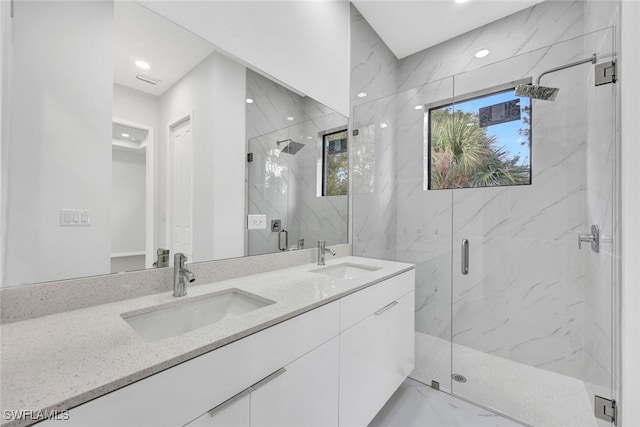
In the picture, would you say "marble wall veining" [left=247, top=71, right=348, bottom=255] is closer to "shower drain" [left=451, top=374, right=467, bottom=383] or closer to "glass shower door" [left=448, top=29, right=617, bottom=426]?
"glass shower door" [left=448, top=29, right=617, bottom=426]

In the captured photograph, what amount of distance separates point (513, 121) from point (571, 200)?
26.6 inches

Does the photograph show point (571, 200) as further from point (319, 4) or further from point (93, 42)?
point (93, 42)

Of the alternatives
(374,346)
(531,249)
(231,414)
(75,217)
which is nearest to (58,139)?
(75,217)

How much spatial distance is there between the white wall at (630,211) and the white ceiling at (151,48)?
1727 mm

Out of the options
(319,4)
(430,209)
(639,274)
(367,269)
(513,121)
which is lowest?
(367,269)

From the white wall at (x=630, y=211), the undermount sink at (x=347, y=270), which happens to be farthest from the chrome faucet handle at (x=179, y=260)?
the white wall at (x=630, y=211)

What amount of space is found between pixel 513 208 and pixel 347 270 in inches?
52.1

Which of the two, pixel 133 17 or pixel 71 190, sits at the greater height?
pixel 133 17

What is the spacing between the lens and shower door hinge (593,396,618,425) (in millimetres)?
1225

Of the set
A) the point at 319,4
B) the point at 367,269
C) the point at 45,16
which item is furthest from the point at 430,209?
the point at 45,16

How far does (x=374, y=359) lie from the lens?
140 cm

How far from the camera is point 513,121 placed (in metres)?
1.98

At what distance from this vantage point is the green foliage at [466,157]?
2.01 meters

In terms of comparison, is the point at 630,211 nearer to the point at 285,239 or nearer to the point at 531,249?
the point at 531,249
